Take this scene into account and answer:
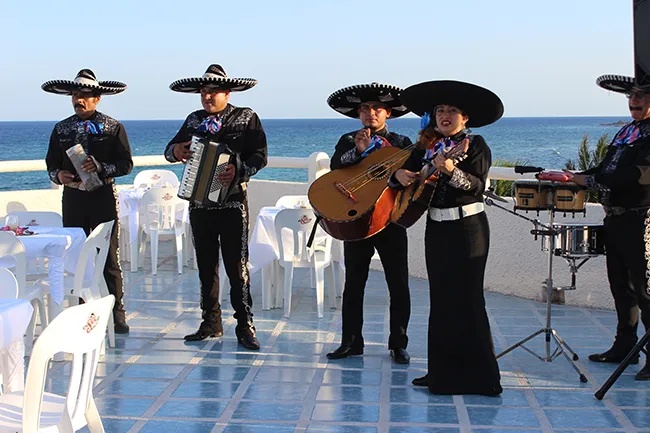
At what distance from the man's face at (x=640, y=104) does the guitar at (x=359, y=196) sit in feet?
4.36

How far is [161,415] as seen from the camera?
15.9 ft

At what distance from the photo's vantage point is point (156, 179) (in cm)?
1065

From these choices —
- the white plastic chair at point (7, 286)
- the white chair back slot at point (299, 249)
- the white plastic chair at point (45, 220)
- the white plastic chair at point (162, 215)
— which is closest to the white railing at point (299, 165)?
the white plastic chair at point (162, 215)

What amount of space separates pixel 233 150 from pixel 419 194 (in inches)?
60.9

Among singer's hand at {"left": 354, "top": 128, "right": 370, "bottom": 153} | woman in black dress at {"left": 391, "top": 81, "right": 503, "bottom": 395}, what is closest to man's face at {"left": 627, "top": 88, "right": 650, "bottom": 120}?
woman in black dress at {"left": 391, "top": 81, "right": 503, "bottom": 395}

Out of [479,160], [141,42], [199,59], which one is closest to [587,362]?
[479,160]

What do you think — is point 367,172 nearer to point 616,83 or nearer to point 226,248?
point 226,248

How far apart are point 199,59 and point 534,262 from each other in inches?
1127

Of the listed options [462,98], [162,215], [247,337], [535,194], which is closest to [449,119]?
[462,98]

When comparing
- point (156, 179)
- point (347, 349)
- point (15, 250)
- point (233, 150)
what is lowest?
point (347, 349)

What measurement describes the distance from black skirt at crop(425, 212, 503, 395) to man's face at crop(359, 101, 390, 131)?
0.83m

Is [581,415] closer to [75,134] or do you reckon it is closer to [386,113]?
[386,113]

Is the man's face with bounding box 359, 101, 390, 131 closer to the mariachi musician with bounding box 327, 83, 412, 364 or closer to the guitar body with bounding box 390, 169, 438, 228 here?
the mariachi musician with bounding box 327, 83, 412, 364

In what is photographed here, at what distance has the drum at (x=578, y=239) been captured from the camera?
5.66m
